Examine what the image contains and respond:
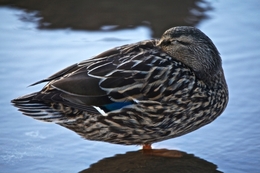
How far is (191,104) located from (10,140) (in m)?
1.94

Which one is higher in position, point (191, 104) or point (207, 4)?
→ point (207, 4)

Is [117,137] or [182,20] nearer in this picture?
[117,137]

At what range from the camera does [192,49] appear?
642 centimetres

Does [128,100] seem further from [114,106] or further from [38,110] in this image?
[38,110]

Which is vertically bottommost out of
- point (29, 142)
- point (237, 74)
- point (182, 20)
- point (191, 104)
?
point (29, 142)

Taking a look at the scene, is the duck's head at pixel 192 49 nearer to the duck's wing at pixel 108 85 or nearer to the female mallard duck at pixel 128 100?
the female mallard duck at pixel 128 100

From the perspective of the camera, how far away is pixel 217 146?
629 centimetres

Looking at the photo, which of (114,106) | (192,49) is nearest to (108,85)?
(114,106)

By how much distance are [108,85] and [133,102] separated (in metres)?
0.30

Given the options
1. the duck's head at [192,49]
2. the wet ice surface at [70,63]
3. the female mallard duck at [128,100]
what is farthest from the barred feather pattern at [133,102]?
the wet ice surface at [70,63]

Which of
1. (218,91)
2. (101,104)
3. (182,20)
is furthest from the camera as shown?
(182,20)

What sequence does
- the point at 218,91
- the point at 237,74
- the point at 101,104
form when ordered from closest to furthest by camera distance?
the point at 101,104, the point at 218,91, the point at 237,74

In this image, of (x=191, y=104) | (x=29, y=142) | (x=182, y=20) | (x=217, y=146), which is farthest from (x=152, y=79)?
(x=182, y=20)

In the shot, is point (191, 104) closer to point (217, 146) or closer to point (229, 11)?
point (217, 146)
